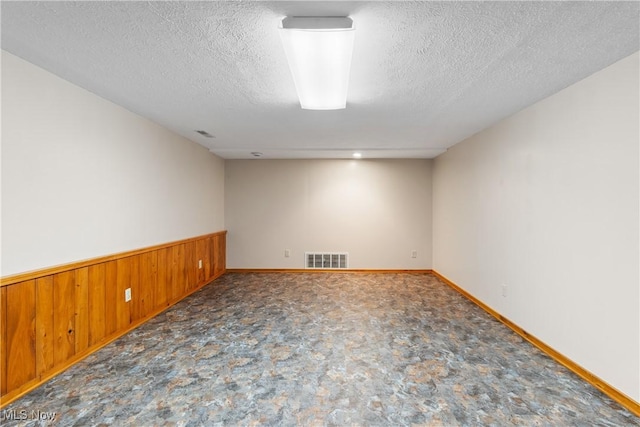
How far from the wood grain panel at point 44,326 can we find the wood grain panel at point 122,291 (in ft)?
2.11

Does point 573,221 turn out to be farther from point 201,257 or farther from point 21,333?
point 201,257

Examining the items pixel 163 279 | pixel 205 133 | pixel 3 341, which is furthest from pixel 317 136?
pixel 3 341

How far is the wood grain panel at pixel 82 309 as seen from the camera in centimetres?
226

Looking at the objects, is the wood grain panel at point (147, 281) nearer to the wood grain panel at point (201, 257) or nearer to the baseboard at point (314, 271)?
the wood grain panel at point (201, 257)


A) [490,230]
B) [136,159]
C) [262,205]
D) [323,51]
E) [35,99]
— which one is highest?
[323,51]

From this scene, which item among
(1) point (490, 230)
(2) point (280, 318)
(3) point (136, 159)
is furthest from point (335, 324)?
(3) point (136, 159)

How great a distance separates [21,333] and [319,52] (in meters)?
2.61

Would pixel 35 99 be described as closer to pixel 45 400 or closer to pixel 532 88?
pixel 45 400

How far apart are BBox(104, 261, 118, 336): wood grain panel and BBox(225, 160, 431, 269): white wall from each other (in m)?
2.88

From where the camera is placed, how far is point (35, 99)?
1.93 metres

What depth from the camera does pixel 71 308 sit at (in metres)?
2.21

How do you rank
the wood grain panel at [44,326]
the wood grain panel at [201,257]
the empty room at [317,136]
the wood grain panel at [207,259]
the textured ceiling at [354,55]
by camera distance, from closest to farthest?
1. the textured ceiling at [354,55]
2. the empty room at [317,136]
3. the wood grain panel at [44,326]
4. the wood grain panel at [201,257]
5. the wood grain panel at [207,259]

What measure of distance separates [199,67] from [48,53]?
889 mm

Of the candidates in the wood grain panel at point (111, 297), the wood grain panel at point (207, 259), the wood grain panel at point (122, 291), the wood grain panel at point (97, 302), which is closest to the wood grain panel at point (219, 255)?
the wood grain panel at point (207, 259)
